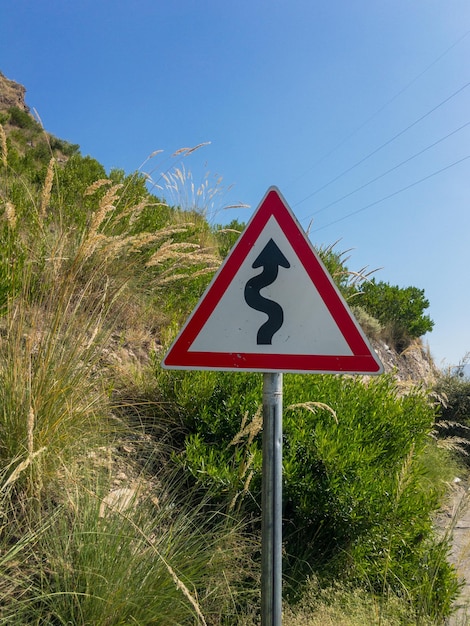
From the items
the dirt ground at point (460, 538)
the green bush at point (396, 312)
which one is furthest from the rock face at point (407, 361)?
the dirt ground at point (460, 538)

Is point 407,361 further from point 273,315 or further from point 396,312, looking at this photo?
point 273,315

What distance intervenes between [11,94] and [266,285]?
3564 centimetres

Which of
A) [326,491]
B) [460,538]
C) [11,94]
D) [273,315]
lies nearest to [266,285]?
[273,315]

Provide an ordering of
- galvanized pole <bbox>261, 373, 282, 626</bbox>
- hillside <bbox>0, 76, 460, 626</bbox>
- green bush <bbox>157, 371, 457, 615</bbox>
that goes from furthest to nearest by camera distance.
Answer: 1. green bush <bbox>157, 371, 457, 615</bbox>
2. hillside <bbox>0, 76, 460, 626</bbox>
3. galvanized pole <bbox>261, 373, 282, 626</bbox>

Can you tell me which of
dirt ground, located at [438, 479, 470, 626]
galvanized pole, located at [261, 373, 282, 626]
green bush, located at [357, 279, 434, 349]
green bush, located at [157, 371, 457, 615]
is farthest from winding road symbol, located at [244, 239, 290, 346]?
green bush, located at [357, 279, 434, 349]

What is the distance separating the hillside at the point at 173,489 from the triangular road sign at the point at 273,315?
62 cm

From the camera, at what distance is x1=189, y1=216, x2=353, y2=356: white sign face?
189cm

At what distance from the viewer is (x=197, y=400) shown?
3.58m

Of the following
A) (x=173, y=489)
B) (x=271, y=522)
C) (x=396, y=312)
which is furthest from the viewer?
(x=396, y=312)

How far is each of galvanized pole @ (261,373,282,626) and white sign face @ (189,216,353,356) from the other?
234mm

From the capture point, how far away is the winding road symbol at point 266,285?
1.90m

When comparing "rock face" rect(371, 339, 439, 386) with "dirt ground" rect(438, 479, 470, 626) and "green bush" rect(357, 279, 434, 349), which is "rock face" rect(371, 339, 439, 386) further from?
"dirt ground" rect(438, 479, 470, 626)

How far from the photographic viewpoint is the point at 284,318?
1.90 m

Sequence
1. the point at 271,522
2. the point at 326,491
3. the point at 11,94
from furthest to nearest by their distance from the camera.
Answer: the point at 11,94 → the point at 326,491 → the point at 271,522
